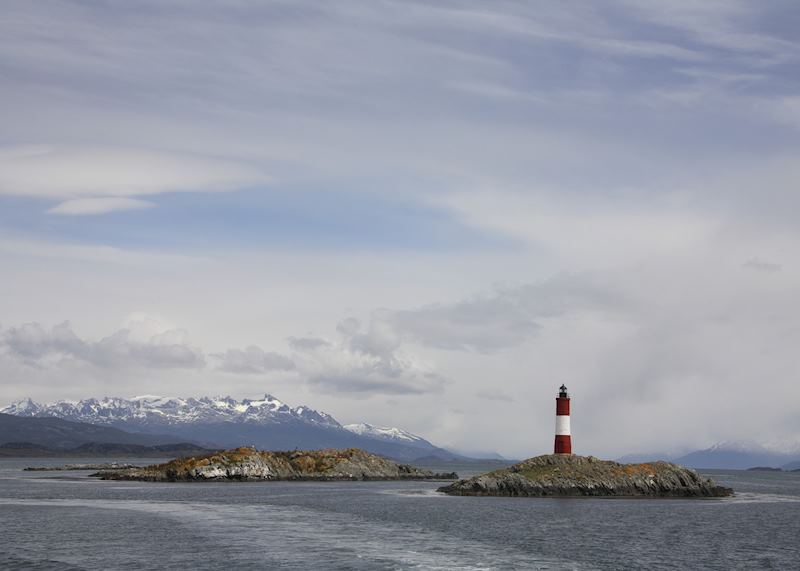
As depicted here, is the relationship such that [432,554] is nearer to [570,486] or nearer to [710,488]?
[570,486]

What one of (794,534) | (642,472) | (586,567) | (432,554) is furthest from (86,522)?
(642,472)

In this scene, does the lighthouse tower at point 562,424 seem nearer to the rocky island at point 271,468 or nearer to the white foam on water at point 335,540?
the white foam on water at point 335,540

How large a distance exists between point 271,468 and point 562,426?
201 ft

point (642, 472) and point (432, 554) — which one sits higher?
point (642, 472)

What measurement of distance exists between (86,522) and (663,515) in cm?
→ 5368

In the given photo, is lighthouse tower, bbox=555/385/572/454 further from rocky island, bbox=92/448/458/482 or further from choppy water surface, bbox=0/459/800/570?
rocky island, bbox=92/448/458/482

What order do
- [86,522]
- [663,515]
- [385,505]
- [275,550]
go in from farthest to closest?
[385,505] < [663,515] < [86,522] < [275,550]

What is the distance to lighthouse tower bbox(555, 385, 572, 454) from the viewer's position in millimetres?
114875

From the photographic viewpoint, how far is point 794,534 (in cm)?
8119

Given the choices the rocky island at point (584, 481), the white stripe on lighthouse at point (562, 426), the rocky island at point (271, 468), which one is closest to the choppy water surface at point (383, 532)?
the rocky island at point (584, 481)

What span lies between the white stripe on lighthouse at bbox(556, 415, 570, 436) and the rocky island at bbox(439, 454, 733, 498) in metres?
2.94

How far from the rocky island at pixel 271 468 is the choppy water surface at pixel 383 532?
37409 millimetres

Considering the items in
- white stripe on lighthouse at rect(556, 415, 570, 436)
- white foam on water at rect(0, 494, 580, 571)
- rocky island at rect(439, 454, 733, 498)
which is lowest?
white foam on water at rect(0, 494, 580, 571)

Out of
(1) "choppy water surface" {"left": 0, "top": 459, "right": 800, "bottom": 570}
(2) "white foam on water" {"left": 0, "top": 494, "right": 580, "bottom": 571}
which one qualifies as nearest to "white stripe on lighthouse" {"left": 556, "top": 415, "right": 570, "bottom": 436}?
(1) "choppy water surface" {"left": 0, "top": 459, "right": 800, "bottom": 570}
